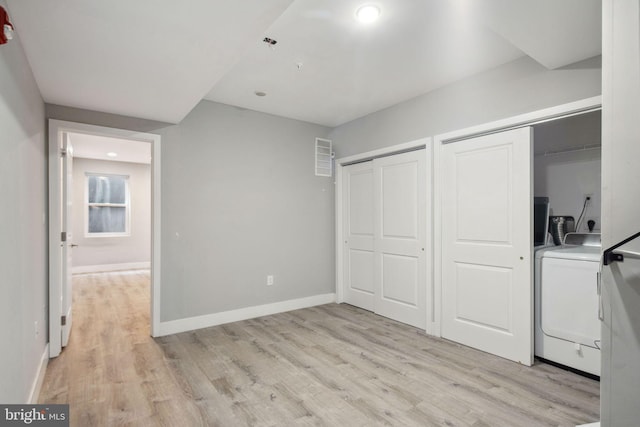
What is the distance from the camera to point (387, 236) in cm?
401

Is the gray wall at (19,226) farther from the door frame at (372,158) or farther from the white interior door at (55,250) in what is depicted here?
the door frame at (372,158)

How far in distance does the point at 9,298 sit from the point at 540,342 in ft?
12.1

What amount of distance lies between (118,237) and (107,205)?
778mm

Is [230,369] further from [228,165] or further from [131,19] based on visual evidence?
[131,19]

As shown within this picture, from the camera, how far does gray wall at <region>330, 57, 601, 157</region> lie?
2475 millimetres

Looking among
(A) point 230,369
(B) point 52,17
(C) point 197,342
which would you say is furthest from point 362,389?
(B) point 52,17

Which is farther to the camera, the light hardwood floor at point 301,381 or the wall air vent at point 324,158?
the wall air vent at point 324,158

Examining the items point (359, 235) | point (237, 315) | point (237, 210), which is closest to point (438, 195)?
point (359, 235)

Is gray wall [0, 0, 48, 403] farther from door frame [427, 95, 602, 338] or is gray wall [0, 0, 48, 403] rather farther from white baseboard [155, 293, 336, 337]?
door frame [427, 95, 602, 338]

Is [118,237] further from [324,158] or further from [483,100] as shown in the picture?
[483,100]

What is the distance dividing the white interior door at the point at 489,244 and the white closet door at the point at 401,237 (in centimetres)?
30

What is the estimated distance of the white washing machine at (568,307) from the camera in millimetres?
2463

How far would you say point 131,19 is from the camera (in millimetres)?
1683

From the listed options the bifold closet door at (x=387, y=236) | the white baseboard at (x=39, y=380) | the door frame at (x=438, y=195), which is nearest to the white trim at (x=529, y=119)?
the door frame at (x=438, y=195)
